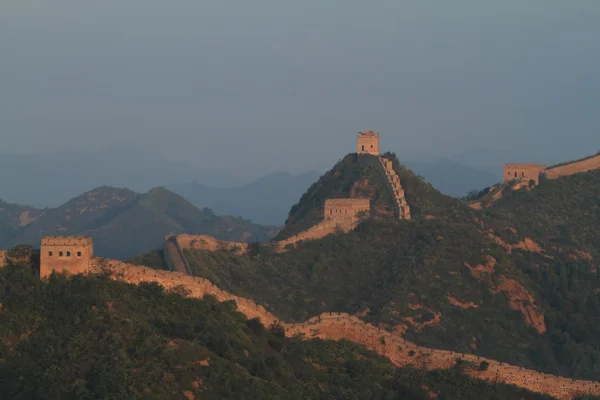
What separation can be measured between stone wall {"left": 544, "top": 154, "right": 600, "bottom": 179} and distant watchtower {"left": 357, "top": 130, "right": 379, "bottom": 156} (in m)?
25.6

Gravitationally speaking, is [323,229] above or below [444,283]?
above

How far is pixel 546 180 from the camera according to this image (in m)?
117

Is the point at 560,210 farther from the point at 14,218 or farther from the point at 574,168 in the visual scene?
the point at 14,218

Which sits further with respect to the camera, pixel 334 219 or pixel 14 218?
pixel 14 218

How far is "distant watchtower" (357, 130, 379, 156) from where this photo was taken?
103438 mm

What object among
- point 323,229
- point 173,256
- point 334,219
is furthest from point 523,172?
point 173,256

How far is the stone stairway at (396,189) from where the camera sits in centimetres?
9119

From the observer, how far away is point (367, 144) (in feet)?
340

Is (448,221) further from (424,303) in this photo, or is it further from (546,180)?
(546,180)

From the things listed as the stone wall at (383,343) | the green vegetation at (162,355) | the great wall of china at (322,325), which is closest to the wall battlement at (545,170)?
the great wall of china at (322,325)

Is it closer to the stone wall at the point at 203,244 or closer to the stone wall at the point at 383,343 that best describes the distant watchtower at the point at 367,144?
the stone wall at the point at 203,244

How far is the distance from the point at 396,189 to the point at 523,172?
29.8m

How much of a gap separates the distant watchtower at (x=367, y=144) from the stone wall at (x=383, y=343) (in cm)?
5236

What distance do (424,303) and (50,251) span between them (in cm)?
3634
